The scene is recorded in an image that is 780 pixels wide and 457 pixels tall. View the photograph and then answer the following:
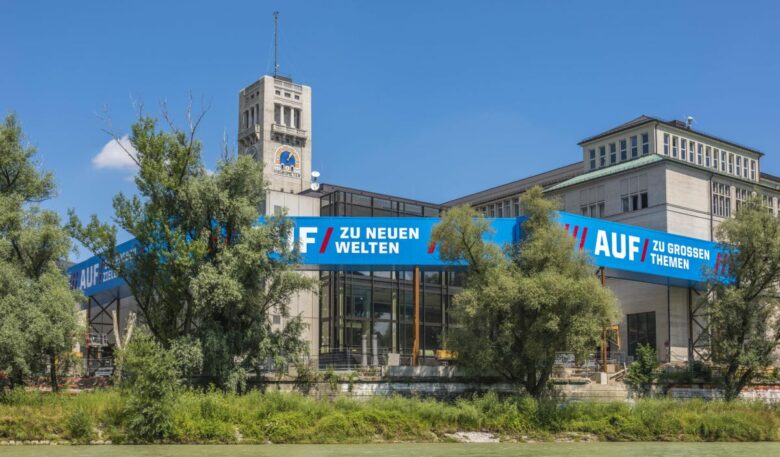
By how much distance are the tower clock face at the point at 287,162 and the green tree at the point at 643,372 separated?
232 feet

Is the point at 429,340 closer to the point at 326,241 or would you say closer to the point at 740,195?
the point at 326,241

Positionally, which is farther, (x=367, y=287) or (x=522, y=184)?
(x=522, y=184)

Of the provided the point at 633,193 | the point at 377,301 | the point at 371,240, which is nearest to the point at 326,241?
the point at 371,240

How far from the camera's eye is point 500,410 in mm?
43594

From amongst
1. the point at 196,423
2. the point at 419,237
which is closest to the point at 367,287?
the point at 419,237

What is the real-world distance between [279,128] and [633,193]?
60033mm

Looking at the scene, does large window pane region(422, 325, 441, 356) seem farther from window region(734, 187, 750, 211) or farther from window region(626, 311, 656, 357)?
window region(734, 187, 750, 211)

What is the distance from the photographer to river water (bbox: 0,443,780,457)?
35.2m

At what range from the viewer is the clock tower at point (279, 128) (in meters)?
116

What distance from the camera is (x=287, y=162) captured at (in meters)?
117

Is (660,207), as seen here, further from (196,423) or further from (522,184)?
(196,423)

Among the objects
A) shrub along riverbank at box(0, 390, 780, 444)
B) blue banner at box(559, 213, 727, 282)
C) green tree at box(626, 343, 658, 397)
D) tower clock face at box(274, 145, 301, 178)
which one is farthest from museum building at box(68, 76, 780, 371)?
tower clock face at box(274, 145, 301, 178)

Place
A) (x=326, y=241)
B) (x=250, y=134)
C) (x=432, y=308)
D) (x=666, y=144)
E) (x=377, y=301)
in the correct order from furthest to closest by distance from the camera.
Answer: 1. (x=250, y=134)
2. (x=666, y=144)
3. (x=432, y=308)
4. (x=377, y=301)
5. (x=326, y=241)

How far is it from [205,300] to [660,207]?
36.3m
